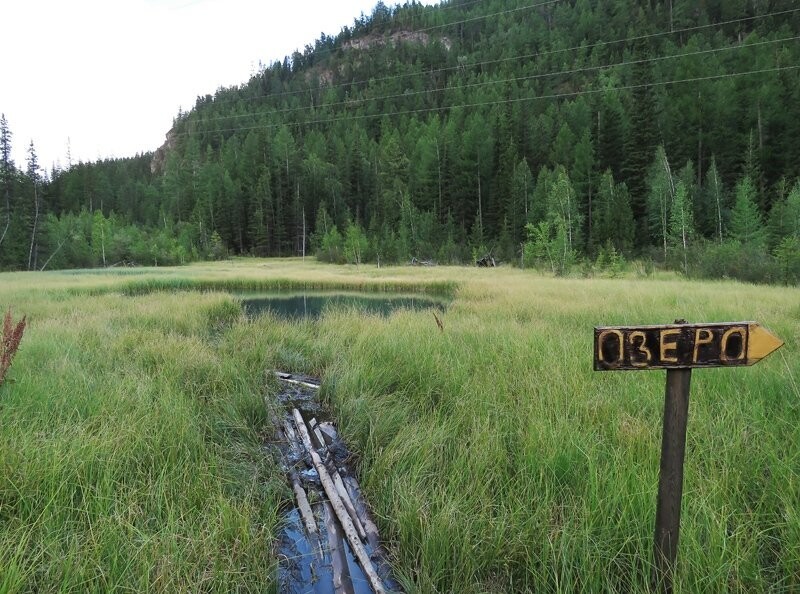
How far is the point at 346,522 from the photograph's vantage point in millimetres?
2869

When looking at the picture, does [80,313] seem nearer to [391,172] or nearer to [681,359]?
[681,359]

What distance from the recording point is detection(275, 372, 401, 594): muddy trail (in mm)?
2496

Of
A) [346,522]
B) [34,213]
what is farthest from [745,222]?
[34,213]

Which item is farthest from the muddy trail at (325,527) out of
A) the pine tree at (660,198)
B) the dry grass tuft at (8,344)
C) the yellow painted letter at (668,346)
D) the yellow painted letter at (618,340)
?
the pine tree at (660,198)

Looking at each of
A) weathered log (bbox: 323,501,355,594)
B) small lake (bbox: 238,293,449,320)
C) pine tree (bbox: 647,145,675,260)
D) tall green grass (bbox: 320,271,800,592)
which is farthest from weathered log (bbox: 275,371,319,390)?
pine tree (bbox: 647,145,675,260)

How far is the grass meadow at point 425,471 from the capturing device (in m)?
2.10

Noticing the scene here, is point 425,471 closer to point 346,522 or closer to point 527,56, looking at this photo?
point 346,522

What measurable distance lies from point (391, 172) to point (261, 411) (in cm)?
5781

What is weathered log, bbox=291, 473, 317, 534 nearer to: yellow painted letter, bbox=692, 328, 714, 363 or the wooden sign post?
the wooden sign post

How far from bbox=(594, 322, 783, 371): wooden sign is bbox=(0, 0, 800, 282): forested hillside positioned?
19624mm

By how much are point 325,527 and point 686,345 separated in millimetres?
2596

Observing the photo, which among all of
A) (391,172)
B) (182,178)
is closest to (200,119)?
(182,178)

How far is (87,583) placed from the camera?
6.56 ft

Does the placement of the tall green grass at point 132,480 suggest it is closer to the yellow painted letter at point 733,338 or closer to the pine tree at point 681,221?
the yellow painted letter at point 733,338
